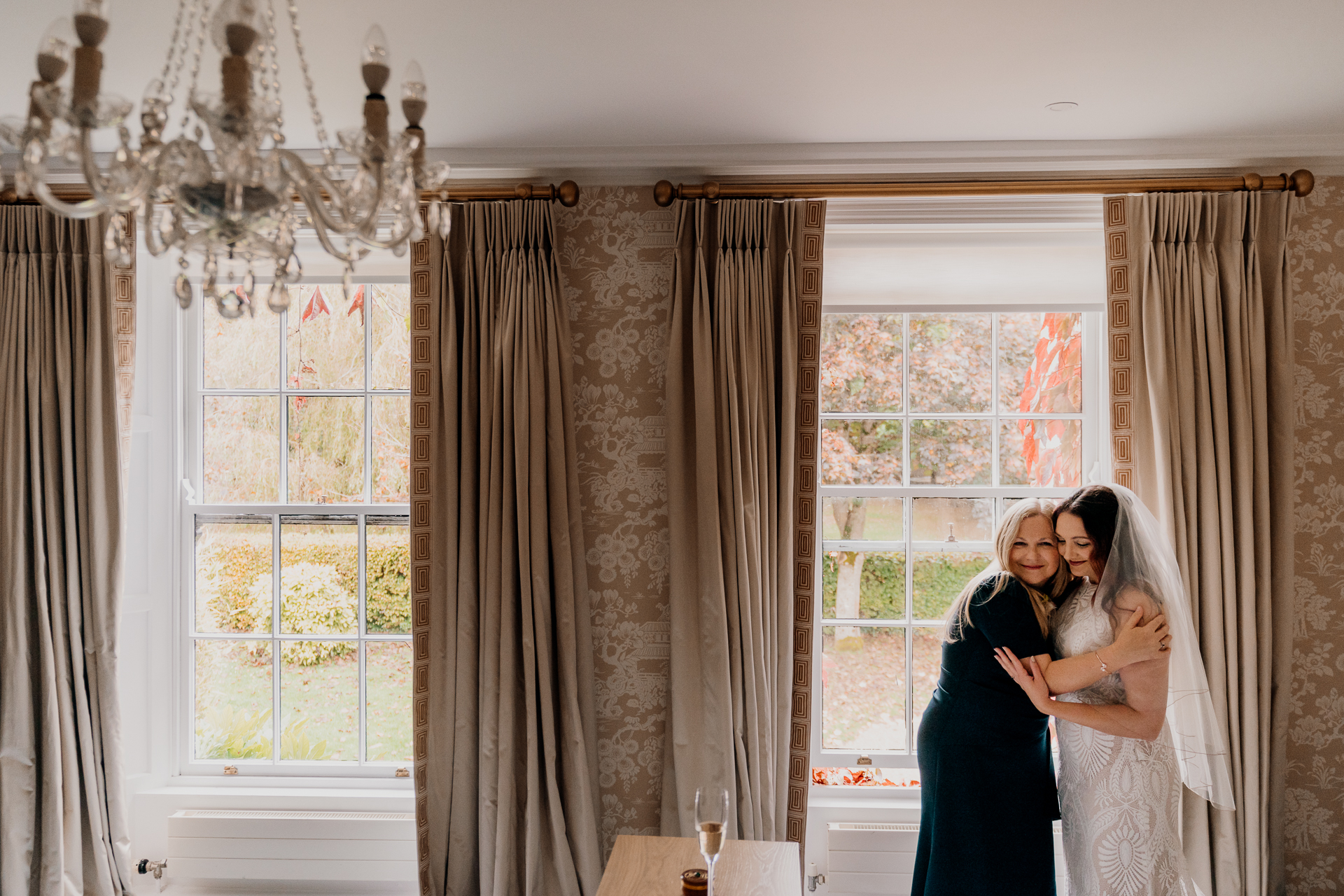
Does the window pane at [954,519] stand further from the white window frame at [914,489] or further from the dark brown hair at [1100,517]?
the dark brown hair at [1100,517]

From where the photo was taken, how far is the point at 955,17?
188 centimetres

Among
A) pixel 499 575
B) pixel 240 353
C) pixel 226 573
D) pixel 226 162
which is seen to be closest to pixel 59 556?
pixel 226 573

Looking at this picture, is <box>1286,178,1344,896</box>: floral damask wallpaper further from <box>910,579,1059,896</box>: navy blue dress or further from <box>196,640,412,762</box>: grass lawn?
<box>196,640,412,762</box>: grass lawn

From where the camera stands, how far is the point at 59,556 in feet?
8.69

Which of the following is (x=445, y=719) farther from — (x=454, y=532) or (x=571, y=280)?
(x=571, y=280)

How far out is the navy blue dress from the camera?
2268 millimetres

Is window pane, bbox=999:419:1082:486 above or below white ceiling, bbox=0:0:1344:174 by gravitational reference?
below

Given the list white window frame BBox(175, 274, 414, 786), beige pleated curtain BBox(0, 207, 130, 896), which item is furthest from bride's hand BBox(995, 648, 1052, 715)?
beige pleated curtain BBox(0, 207, 130, 896)

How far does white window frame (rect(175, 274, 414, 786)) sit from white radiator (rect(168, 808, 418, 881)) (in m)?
0.18

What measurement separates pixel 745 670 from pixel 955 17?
6.07 ft

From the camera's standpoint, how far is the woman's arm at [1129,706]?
85.6 inches

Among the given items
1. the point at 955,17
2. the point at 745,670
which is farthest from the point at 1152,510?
the point at 955,17

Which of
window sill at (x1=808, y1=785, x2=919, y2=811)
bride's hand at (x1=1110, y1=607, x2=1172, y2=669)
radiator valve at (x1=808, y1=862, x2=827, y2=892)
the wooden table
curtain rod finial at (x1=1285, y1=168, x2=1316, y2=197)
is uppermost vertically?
curtain rod finial at (x1=1285, y1=168, x2=1316, y2=197)

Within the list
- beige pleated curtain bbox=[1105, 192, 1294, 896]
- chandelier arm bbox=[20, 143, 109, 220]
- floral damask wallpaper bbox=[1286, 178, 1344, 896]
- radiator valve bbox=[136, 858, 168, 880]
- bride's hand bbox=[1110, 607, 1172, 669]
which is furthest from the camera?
radiator valve bbox=[136, 858, 168, 880]
